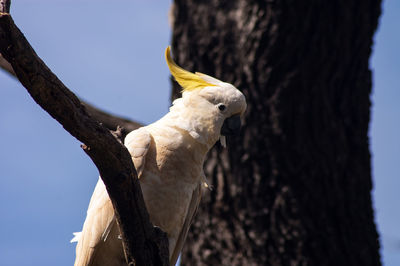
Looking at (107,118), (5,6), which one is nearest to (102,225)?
(5,6)

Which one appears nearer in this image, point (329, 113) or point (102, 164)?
point (102, 164)

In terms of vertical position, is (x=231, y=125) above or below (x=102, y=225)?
above

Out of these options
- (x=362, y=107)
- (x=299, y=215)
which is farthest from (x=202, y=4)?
(x=299, y=215)

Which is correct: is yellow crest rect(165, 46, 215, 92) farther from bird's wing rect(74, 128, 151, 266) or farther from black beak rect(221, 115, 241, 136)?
bird's wing rect(74, 128, 151, 266)

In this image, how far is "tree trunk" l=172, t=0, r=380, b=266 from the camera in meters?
3.78

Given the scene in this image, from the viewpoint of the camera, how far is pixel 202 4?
13.4 feet

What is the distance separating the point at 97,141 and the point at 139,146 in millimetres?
717

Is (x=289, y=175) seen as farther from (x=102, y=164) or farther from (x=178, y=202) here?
(x=102, y=164)

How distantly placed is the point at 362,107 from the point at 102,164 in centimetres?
278

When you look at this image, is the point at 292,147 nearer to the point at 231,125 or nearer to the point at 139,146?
the point at 231,125

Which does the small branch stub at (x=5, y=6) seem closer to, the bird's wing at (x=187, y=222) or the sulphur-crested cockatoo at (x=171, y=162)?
the sulphur-crested cockatoo at (x=171, y=162)

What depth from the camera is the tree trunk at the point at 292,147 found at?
3.78m

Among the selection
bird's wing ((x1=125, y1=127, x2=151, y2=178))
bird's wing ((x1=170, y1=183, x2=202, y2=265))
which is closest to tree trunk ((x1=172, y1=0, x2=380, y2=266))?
bird's wing ((x1=170, y1=183, x2=202, y2=265))

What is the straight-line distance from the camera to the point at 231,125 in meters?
2.56
